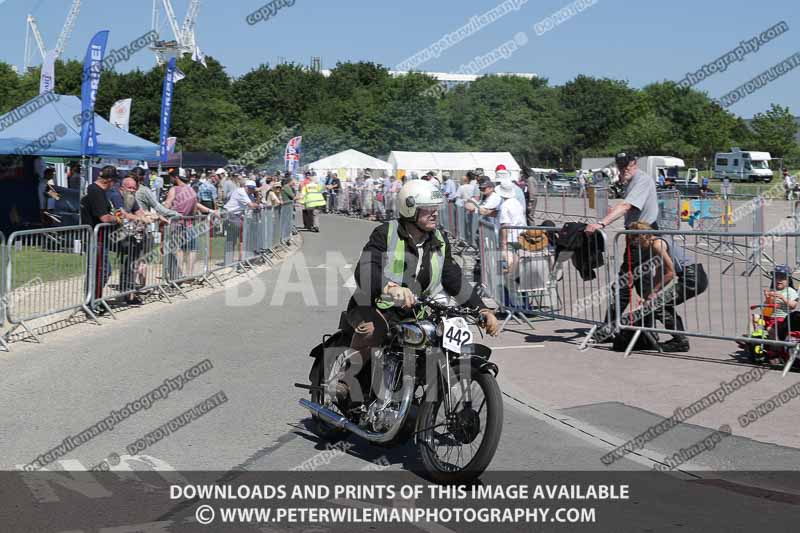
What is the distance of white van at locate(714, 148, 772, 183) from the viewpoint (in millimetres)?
75812

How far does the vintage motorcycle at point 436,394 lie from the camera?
5473 mm

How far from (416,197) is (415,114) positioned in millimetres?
85768

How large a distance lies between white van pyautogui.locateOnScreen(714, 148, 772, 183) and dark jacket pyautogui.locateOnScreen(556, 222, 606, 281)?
2703 inches

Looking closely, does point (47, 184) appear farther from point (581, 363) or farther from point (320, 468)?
point (320, 468)

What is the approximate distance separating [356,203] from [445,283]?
37749 millimetres

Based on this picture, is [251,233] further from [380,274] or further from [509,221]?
[380,274]

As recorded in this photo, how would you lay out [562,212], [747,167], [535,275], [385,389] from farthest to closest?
[747,167] → [562,212] → [535,275] → [385,389]

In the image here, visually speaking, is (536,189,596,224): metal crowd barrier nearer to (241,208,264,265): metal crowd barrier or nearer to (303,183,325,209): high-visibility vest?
(303,183,325,209): high-visibility vest

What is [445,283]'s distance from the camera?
20.6 feet

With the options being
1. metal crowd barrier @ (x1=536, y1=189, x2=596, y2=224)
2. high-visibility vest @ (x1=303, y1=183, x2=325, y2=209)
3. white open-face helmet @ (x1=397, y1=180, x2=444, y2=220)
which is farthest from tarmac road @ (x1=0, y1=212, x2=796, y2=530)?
metal crowd barrier @ (x1=536, y1=189, x2=596, y2=224)

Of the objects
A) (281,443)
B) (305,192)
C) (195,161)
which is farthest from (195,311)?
(195,161)

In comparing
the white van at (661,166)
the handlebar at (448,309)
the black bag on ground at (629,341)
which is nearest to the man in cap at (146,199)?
the black bag on ground at (629,341)

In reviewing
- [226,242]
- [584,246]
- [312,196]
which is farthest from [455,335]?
[312,196]

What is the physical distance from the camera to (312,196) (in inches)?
1233
